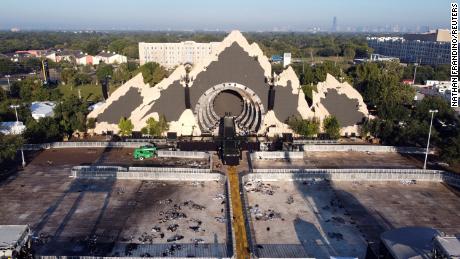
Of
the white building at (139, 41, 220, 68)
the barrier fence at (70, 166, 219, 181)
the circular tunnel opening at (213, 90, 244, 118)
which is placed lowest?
the barrier fence at (70, 166, 219, 181)

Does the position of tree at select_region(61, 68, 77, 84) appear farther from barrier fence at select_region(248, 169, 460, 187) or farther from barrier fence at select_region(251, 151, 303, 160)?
barrier fence at select_region(248, 169, 460, 187)

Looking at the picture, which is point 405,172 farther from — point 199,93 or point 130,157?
point 130,157

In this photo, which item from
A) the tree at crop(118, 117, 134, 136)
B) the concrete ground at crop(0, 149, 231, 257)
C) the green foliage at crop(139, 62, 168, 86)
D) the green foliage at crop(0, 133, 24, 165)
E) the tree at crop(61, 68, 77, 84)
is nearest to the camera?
the concrete ground at crop(0, 149, 231, 257)

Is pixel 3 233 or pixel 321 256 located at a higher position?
pixel 3 233

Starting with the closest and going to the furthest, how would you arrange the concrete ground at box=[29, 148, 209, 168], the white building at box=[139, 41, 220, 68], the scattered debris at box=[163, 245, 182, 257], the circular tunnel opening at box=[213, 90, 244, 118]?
the scattered debris at box=[163, 245, 182, 257]
the concrete ground at box=[29, 148, 209, 168]
the circular tunnel opening at box=[213, 90, 244, 118]
the white building at box=[139, 41, 220, 68]

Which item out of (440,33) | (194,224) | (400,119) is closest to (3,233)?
(194,224)

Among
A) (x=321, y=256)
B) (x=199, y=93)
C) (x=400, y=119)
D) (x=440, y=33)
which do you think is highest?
(x=440, y=33)

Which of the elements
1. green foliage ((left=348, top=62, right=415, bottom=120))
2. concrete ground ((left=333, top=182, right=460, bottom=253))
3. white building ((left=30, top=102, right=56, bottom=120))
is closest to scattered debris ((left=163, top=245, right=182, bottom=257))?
concrete ground ((left=333, top=182, right=460, bottom=253))
